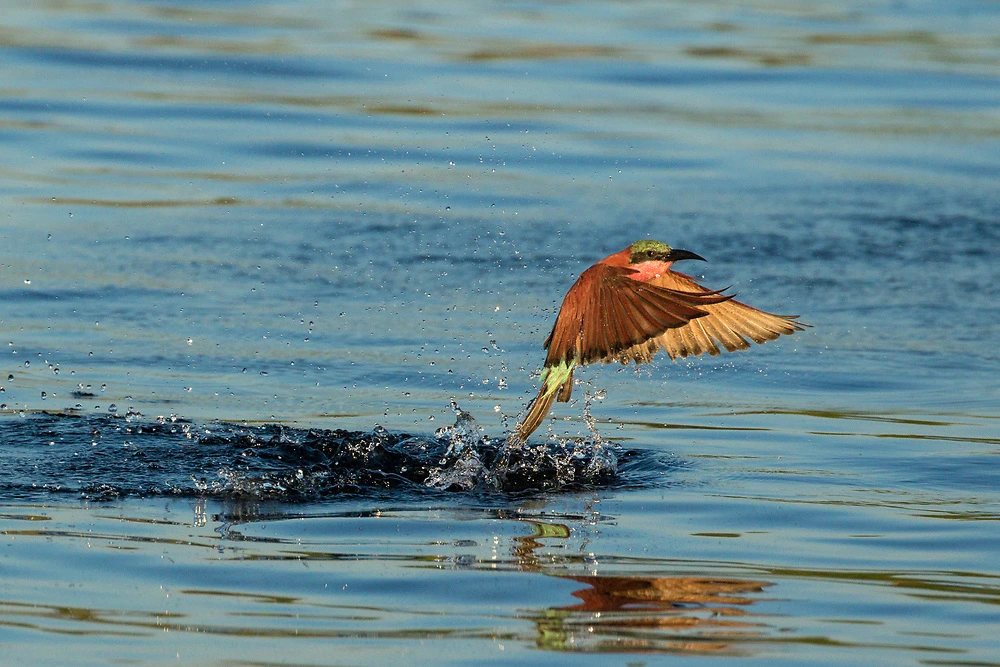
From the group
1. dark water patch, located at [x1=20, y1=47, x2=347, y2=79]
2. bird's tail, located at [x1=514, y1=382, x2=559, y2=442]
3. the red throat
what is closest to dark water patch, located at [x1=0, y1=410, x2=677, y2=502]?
bird's tail, located at [x1=514, y1=382, x2=559, y2=442]

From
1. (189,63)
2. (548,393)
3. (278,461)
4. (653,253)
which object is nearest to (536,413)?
(548,393)

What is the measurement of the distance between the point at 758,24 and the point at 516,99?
527cm

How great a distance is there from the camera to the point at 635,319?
560cm

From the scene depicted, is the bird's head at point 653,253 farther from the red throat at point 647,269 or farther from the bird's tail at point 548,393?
the bird's tail at point 548,393

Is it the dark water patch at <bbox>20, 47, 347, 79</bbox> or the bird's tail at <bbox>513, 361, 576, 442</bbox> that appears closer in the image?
the bird's tail at <bbox>513, 361, 576, 442</bbox>

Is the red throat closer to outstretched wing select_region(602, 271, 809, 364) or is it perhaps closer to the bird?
the bird

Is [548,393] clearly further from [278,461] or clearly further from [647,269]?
[278,461]

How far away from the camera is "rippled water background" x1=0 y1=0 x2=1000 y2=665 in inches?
181

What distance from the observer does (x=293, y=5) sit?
747 inches

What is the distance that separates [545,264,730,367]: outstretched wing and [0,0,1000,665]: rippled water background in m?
0.61

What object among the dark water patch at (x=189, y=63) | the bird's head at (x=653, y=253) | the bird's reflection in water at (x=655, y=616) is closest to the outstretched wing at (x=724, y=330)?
the bird's head at (x=653, y=253)

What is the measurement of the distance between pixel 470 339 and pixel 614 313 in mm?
2908

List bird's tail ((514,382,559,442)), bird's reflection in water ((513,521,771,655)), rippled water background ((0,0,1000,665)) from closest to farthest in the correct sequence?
1. bird's reflection in water ((513,521,771,655))
2. rippled water background ((0,0,1000,665))
3. bird's tail ((514,382,559,442))

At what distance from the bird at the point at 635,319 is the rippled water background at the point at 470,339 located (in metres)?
0.48
